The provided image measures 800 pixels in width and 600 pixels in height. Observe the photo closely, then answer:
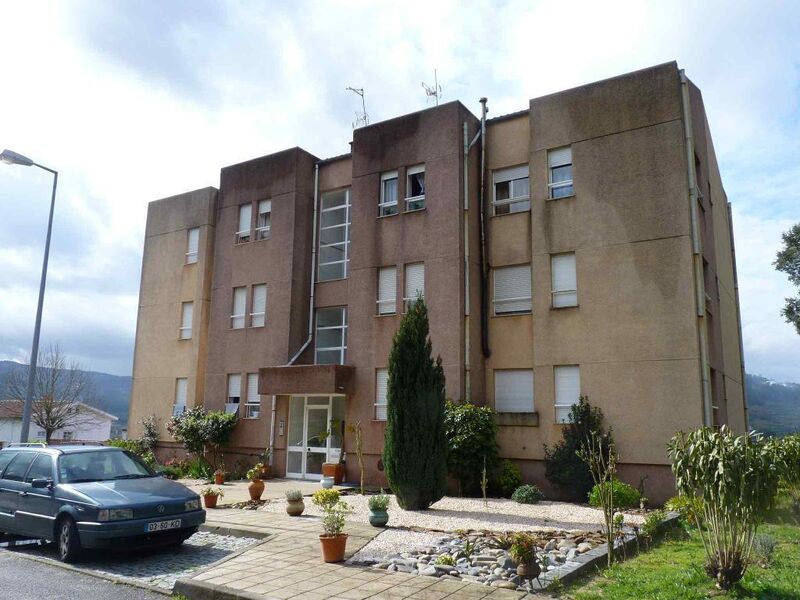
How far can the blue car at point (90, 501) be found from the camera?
9.38 metres

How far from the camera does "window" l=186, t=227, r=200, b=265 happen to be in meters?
25.9

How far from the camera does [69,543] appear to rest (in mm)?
9609

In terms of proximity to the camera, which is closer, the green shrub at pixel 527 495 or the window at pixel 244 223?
the green shrub at pixel 527 495

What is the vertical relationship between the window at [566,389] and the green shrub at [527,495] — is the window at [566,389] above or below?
above

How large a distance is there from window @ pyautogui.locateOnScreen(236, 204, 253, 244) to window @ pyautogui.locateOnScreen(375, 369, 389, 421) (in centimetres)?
838

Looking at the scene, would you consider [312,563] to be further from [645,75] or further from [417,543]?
[645,75]

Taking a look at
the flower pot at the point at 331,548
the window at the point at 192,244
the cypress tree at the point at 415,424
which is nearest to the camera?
the flower pot at the point at 331,548

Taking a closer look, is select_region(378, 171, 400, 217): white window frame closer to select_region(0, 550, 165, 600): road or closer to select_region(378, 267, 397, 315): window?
select_region(378, 267, 397, 315): window

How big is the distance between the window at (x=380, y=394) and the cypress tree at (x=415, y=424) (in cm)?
521

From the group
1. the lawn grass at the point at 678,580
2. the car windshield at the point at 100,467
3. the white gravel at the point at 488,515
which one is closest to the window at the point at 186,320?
the white gravel at the point at 488,515

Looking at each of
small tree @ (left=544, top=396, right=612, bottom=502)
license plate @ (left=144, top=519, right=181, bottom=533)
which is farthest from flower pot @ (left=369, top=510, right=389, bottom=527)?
small tree @ (left=544, top=396, right=612, bottom=502)

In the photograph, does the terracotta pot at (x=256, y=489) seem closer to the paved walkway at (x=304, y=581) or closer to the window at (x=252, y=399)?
the paved walkway at (x=304, y=581)

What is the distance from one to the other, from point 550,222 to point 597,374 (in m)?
4.48

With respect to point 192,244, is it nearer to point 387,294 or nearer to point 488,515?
point 387,294
